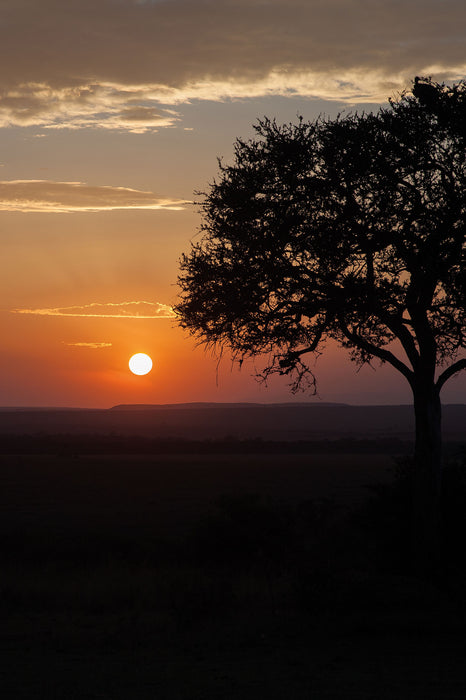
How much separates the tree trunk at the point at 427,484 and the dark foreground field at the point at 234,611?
0.59 meters

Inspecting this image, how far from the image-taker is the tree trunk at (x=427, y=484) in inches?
679

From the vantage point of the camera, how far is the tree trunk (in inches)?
679

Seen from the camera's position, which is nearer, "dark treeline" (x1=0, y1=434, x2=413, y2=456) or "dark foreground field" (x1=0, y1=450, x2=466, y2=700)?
"dark foreground field" (x1=0, y1=450, x2=466, y2=700)

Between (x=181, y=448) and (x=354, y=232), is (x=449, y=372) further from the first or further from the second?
(x=181, y=448)

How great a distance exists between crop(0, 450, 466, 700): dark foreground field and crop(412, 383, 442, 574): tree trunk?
0.59 metres

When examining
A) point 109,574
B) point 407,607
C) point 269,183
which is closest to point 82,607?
point 109,574

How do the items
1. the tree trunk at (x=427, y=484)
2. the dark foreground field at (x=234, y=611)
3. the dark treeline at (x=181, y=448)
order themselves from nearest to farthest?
1. the dark foreground field at (x=234, y=611)
2. the tree trunk at (x=427, y=484)
3. the dark treeline at (x=181, y=448)

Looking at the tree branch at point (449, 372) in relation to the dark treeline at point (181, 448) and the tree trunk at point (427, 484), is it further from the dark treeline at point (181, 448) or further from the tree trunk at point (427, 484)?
the dark treeline at point (181, 448)

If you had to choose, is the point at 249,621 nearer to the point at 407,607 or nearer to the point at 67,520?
the point at 407,607

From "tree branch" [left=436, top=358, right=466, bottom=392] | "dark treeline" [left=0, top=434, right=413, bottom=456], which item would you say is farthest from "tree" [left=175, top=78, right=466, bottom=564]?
"dark treeline" [left=0, top=434, right=413, bottom=456]

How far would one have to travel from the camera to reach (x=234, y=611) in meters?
15.6

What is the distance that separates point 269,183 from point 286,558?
11743mm

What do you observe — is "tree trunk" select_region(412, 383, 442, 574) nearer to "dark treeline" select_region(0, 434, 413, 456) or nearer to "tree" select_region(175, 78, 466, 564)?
"tree" select_region(175, 78, 466, 564)

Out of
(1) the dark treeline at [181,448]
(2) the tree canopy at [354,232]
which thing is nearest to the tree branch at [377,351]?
(2) the tree canopy at [354,232]
